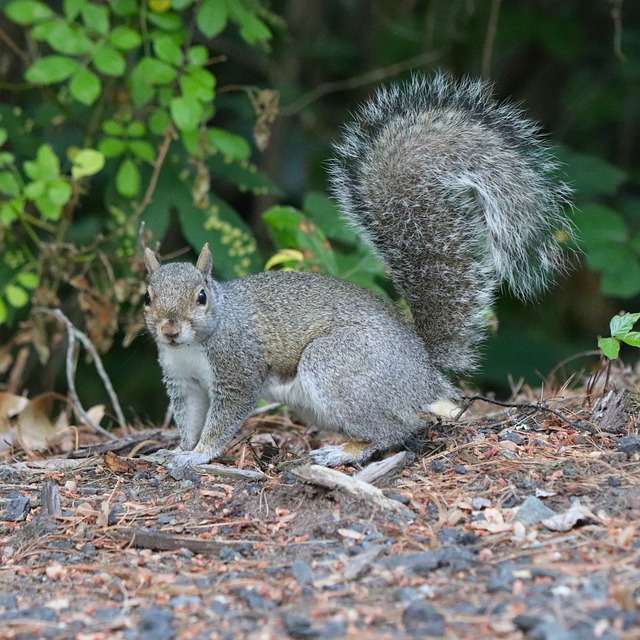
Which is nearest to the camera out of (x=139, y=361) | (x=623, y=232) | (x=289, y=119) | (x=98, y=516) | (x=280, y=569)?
(x=280, y=569)

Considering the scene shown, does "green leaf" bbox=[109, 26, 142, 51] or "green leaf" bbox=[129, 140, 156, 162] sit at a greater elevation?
"green leaf" bbox=[109, 26, 142, 51]

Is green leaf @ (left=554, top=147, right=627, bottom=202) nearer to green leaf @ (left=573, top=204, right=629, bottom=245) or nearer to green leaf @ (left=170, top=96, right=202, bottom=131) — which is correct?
green leaf @ (left=573, top=204, right=629, bottom=245)

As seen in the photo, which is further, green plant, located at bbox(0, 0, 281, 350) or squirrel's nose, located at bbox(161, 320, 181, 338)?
green plant, located at bbox(0, 0, 281, 350)

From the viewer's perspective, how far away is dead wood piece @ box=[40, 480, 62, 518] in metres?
2.62

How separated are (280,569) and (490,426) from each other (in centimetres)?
113

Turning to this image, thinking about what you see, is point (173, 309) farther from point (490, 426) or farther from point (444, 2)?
point (444, 2)

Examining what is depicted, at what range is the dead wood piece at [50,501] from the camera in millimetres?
2615

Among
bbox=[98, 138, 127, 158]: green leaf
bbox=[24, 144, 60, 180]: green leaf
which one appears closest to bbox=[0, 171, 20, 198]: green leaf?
bbox=[24, 144, 60, 180]: green leaf

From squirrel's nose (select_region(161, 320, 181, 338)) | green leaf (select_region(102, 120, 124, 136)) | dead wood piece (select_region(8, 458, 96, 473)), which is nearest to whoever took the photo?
squirrel's nose (select_region(161, 320, 181, 338))

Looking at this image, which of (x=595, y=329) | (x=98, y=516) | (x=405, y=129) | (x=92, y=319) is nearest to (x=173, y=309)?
(x=98, y=516)

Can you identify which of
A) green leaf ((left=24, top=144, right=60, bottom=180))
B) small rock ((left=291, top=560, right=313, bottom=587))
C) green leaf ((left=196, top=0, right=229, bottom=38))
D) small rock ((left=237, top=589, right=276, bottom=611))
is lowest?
small rock ((left=291, top=560, right=313, bottom=587))

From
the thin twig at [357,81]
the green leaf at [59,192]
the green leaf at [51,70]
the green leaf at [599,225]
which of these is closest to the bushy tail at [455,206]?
the green leaf at [599,225]

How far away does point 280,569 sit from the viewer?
2.15m

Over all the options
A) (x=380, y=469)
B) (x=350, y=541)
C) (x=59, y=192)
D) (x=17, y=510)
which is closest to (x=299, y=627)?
(x=350, y=541)
